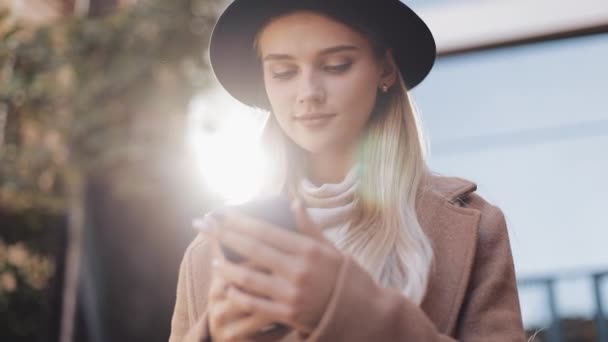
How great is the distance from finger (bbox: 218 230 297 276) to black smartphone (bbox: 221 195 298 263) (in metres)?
0.04

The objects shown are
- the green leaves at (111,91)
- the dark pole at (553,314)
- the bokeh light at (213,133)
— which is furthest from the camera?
the green leaves at (111,91)

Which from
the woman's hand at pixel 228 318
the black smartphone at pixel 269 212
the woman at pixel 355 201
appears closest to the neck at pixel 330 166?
the woman at pixel 355 201

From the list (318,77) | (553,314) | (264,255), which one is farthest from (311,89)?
(553,314)

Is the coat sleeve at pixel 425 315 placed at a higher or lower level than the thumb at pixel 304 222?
lower

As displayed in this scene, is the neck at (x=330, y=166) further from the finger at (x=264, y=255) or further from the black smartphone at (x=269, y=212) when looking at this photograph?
the finger at (x=264, y=255)

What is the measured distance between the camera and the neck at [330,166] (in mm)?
1691

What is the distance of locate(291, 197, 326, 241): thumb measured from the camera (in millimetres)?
1245

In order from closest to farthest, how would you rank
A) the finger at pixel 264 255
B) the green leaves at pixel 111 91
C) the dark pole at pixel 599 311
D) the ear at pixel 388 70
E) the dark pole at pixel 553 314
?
the finger at pixel 264 255 < the ear at pixel 388 70 < the dark pole at pixel 599 311 < the dark pole at pixel 553 314 < the green leaves at pixel 111 91

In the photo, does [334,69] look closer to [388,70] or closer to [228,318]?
[388,70]

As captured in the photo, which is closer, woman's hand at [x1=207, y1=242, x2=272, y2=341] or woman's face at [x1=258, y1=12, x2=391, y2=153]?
woman's hand at [x1=207, y1=242, x2=272, y2=341]

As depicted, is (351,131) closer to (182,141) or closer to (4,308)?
(182,141)

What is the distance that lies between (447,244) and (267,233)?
53 centimetres

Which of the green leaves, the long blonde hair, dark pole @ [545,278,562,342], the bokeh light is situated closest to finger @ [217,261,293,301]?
the long blonde hair

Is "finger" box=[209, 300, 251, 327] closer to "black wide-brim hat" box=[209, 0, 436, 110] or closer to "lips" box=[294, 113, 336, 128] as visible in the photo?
"lips" box=[294, 113, 336, 128]
